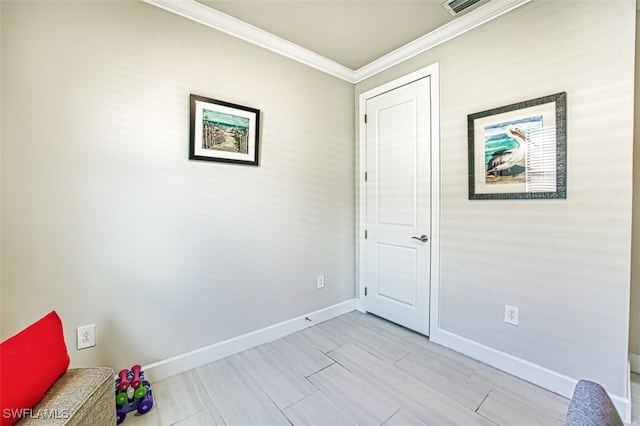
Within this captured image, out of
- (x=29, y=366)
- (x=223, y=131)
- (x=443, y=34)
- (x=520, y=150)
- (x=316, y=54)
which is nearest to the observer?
(x=29, y=366)

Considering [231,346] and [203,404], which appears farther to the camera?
[231,346]

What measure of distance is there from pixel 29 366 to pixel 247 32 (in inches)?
91.1

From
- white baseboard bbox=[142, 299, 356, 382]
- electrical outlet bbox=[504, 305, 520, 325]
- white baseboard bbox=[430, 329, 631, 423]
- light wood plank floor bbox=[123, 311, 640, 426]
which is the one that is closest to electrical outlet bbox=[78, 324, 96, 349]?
white baseboard bbox=[142, 299, 356, 382]

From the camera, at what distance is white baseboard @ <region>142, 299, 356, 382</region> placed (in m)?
1.87

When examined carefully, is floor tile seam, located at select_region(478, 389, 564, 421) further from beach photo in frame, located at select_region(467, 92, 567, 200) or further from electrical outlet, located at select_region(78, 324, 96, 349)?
electrical outlet, located at select_region(78, 324, 96, 349)

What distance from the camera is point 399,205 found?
260cm

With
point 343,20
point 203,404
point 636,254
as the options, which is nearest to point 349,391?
point 203,404

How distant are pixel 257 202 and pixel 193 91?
910 millimetres

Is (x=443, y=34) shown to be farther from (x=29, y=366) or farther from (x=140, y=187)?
(x=29, y=366)

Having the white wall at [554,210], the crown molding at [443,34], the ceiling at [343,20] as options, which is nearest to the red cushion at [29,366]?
the ceiling at [343,20]

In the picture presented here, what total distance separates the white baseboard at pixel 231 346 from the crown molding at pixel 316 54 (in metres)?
2.34

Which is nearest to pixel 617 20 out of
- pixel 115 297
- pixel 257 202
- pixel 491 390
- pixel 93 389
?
pixel 491 390

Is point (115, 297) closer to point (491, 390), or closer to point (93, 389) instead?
point (93, 389)

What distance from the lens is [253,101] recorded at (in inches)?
88.7
